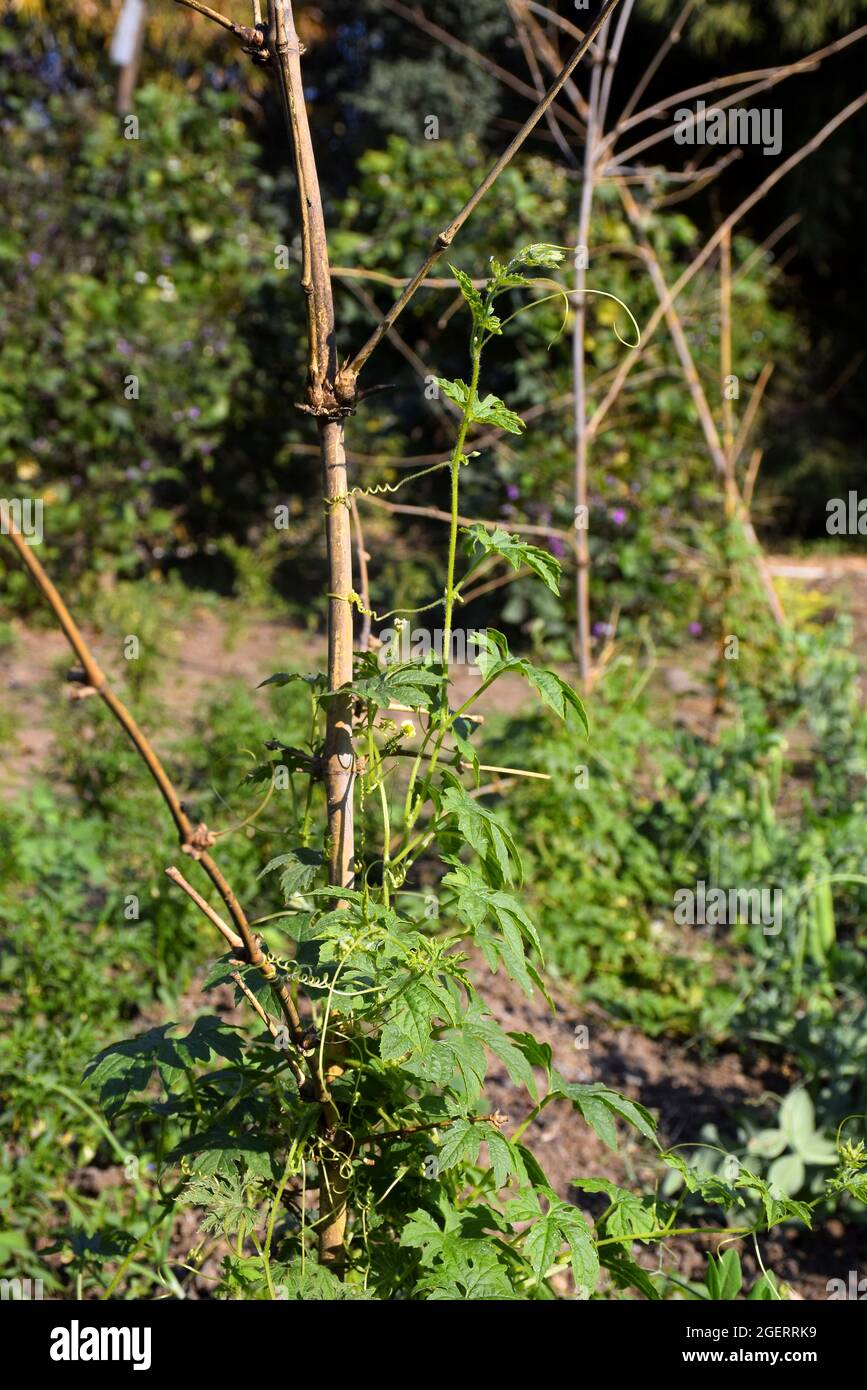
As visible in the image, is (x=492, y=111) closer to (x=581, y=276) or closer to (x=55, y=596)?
(x=581, y=276)

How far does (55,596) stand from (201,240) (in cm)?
665

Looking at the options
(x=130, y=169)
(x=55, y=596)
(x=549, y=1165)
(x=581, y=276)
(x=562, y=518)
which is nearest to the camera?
(x=55, y=596)

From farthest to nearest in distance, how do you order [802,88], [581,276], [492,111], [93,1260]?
[492,111] → [802,88] → [581,276] → [93,1260]

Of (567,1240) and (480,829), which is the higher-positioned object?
(480,829)

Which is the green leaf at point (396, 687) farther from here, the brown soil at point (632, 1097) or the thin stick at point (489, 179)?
the brown soil at point (632, 1097)

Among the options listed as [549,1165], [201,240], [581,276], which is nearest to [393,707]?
[549,1165]

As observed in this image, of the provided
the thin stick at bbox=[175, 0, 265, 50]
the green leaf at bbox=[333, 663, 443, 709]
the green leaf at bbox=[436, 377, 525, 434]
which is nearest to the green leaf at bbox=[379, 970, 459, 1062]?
the green leaf at bbox=[333, 663, 443, 709]

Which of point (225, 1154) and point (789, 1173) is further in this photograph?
point (789, 1173)

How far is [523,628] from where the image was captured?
245 inches

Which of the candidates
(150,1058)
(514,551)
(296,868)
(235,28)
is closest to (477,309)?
(514,551)

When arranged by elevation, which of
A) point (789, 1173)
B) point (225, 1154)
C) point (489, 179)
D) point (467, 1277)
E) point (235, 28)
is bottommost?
point (789, 1173)

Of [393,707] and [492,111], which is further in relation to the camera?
[492,111]

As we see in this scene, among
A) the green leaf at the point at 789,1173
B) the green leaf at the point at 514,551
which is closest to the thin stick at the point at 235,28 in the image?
the green leaf at the point at 514,551

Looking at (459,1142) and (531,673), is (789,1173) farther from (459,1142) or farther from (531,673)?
(531,673)
